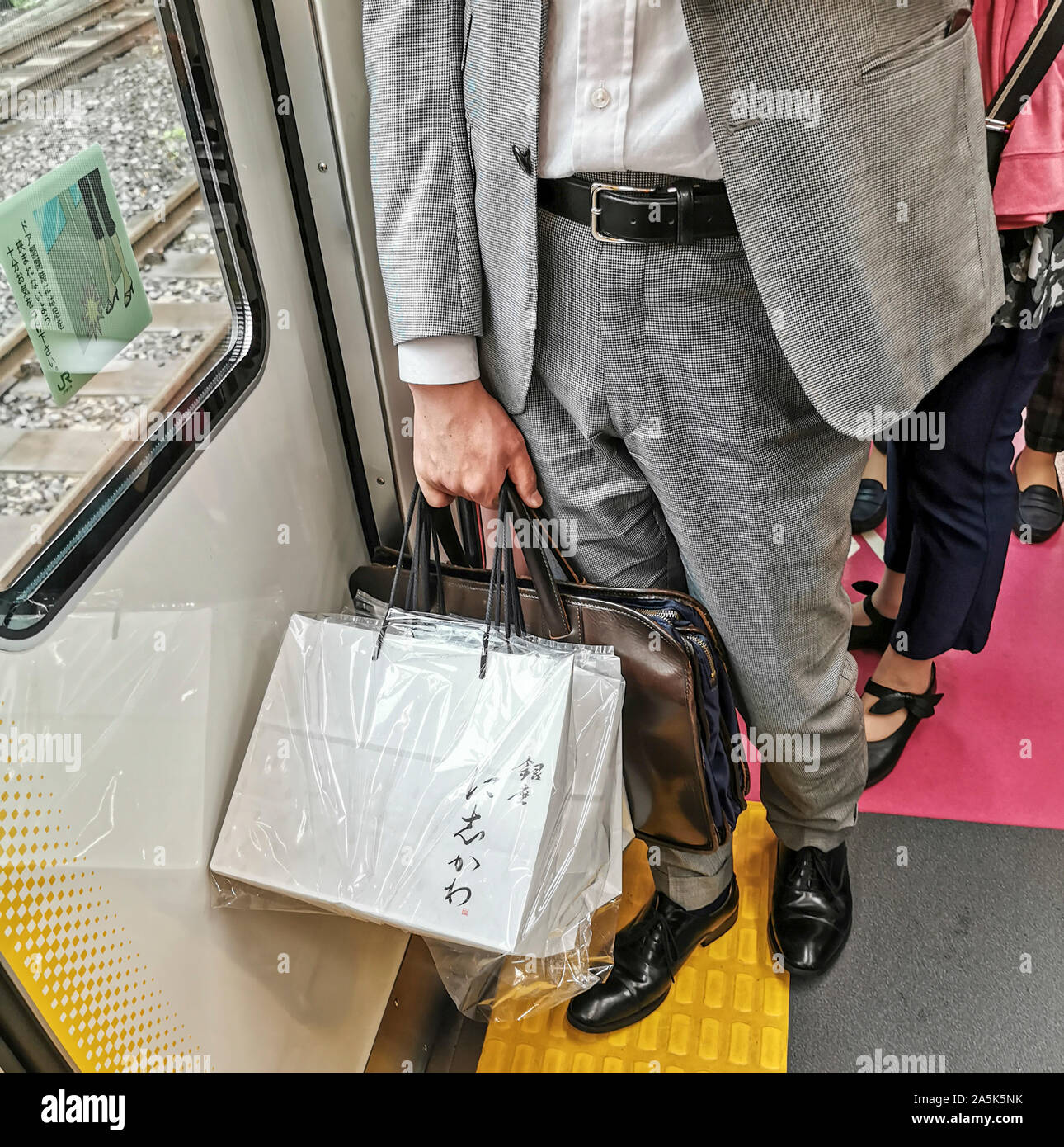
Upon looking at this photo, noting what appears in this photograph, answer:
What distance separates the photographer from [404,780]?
3.57 ft

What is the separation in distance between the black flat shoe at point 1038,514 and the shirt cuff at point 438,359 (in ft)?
5.95

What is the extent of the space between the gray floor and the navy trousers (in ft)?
1.23

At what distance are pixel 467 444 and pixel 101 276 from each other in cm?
45

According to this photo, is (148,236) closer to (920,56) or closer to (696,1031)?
(920,56)

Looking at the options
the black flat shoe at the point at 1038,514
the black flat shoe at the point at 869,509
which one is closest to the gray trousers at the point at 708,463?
the black flat shoe at the point at 869,509

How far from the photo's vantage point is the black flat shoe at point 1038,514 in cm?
240

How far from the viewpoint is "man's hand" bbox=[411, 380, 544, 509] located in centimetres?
115

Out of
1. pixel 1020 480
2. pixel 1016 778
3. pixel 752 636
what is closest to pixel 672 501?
pixel 752 636

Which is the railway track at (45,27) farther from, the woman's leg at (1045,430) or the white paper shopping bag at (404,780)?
the woman's leg at (1045,430)

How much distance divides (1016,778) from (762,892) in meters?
0.60

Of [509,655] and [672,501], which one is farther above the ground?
[672,501]

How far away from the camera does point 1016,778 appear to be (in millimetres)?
1871

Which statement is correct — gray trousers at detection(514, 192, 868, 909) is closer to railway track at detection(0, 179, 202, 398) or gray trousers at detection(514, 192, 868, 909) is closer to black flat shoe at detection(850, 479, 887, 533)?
railway track at detection(0, 179, 202, 398)
